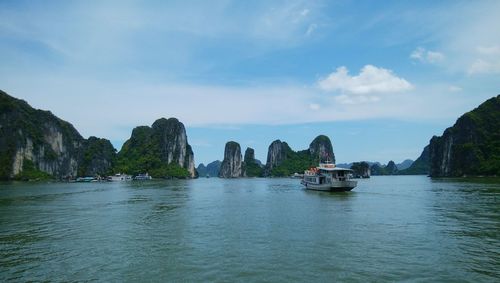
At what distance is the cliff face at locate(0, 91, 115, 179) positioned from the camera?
151625 mm

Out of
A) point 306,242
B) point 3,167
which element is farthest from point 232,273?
point 3,167

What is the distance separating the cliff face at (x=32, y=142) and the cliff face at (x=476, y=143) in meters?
175

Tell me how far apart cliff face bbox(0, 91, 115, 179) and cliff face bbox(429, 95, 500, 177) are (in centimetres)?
17468

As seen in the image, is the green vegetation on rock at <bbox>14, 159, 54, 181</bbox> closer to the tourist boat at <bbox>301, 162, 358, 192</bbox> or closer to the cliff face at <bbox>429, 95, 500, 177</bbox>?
the tourist boat at <bbox>301, 162, 358, 192</bbox>

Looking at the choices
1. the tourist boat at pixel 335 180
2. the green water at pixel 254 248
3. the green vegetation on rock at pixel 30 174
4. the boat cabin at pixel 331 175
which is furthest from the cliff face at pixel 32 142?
the green water at pixel 254 248

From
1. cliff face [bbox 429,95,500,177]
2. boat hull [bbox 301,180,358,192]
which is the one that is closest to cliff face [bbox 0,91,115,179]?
boat hull [bbox 301,180,358,192]

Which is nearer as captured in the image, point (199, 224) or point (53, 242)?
point (53, 242)

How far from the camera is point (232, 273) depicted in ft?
49.5

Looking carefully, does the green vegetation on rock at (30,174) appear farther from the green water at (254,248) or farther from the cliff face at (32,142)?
the green water at (254,248)

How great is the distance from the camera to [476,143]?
15438cm

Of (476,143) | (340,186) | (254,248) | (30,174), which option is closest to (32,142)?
(30,174)

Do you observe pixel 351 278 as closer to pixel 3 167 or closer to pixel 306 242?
pixel 306 242

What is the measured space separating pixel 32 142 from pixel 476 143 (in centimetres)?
18168

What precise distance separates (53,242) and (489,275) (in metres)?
20.9
